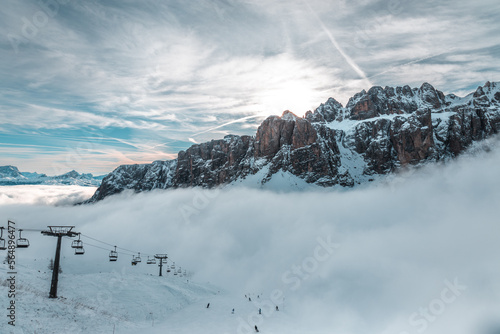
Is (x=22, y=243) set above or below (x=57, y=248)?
above

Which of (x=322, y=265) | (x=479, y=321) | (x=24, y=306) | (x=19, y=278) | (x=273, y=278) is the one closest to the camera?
(x=24, y=306)

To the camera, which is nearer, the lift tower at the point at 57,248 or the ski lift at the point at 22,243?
the ski lift at the point at 22,243

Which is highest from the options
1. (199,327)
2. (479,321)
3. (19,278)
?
(19,278)

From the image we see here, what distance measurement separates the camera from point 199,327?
40562mm

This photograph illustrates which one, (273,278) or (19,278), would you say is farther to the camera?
(273,278)

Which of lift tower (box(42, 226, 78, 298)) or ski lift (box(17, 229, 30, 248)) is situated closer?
ski lift (box(17, 229, 30, 248))

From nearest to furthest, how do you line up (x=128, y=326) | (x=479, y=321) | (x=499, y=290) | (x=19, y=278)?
(x=128, y=326) → (x=19, y=278) → (x=479, y=321) → (x=499, y=290)

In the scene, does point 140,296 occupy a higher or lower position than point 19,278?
lower

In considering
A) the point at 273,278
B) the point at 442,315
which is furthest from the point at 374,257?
the point at 273,278

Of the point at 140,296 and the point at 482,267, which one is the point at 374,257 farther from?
the point at 140,296

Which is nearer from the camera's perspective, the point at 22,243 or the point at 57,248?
the point at 22,243

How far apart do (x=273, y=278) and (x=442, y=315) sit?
3443 inches

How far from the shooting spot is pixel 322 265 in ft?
606

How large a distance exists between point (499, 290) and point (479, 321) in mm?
48785
